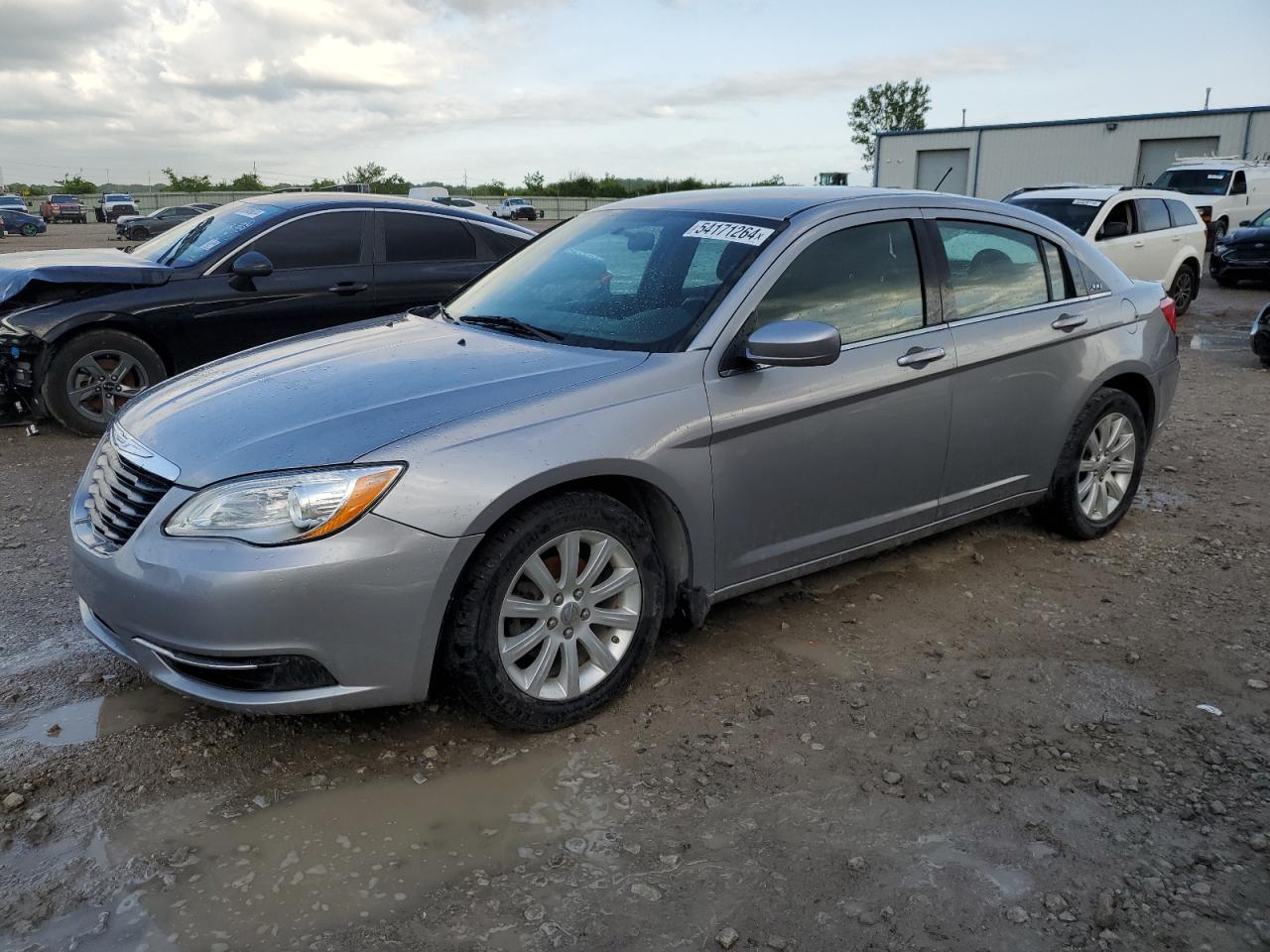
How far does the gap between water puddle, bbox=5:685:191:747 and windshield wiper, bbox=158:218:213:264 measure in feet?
15.6

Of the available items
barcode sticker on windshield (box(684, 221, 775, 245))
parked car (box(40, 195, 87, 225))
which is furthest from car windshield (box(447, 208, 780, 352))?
parked car (box(40, 195, 87, 225))

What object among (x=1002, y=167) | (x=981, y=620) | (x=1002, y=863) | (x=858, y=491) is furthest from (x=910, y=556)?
(x=1002, y=167)

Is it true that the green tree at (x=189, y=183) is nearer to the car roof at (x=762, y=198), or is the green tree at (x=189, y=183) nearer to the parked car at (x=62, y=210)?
the parked car at (x=62, y=210)

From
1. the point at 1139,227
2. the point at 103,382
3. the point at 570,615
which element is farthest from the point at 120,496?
the point at 1139,227

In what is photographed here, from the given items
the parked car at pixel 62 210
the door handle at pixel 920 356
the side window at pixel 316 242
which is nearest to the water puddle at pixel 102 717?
the door handle at pixel 920 356

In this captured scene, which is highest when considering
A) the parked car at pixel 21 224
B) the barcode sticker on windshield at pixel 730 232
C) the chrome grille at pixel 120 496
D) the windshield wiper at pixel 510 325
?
the barcode sticker on windshield at pixel 730 232

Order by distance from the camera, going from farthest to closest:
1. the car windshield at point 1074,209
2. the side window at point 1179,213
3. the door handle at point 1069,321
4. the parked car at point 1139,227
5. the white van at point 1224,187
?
the white van at point 1224,187, the side window at point 1179,213, the parked car at point 1139,227, the car windshield at point 1074,209, the door handle at point 1069,321

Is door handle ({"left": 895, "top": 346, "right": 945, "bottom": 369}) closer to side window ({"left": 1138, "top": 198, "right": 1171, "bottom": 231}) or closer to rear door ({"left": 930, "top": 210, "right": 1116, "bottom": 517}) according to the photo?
rear door ({"left": 930, "top": 210, "right": 1116, "bottom": 517})

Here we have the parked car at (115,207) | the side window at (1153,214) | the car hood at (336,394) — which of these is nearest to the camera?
the car hood at (336,394)

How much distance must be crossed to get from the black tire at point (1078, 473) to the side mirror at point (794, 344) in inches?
74.5

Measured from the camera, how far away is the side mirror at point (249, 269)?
7215 mm

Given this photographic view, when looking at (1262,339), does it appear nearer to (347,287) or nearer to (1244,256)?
(347,287)

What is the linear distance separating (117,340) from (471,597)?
16.9ft

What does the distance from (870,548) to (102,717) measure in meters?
2.78
